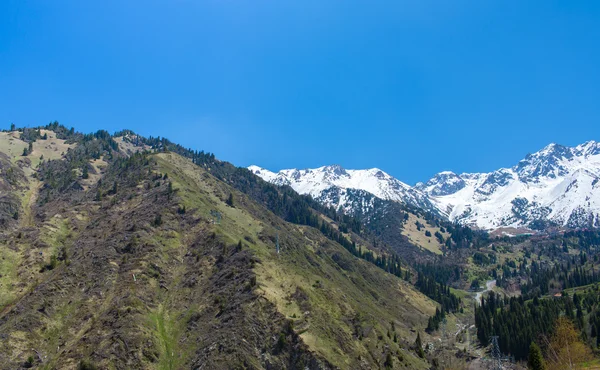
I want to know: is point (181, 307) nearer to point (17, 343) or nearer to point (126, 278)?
point (126, 278)

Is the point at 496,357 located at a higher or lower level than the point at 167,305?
lower

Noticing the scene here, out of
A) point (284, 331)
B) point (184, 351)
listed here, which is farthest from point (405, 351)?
point (184, 351)

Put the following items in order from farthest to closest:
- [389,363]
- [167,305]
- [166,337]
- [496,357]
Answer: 1. [496,357]
2. [167,305]
3. [389,363]
4. [166,337]

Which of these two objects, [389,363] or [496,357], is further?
[496,357]

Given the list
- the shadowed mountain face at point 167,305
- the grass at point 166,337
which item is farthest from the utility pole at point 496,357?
the grass at point 166,337

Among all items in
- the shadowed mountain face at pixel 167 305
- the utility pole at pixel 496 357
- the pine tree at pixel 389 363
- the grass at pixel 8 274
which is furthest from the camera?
the grass at pixel 8 274

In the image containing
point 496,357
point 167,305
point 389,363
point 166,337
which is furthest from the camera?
point 496,357

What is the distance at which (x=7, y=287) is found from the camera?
144 metres

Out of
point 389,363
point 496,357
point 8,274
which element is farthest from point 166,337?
point 496,357

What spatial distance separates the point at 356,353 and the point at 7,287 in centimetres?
11557

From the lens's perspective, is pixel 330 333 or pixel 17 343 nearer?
pixel 17 343

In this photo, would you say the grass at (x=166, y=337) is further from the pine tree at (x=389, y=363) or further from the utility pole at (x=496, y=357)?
the utility pole at (x=496, y=357)

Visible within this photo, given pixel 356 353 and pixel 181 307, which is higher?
pixel 181 307

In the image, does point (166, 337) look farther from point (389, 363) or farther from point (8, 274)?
point (389, 363)
